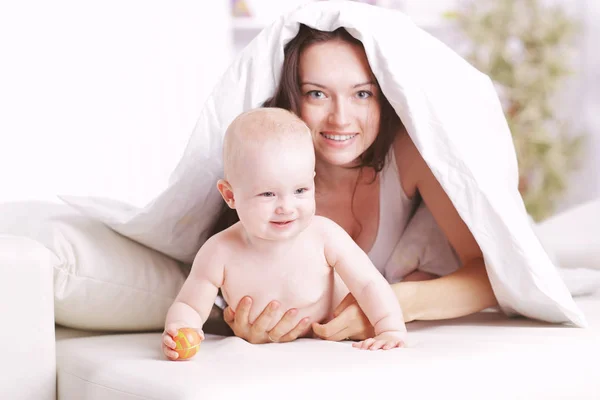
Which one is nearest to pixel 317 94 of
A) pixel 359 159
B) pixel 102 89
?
pixel 359 159

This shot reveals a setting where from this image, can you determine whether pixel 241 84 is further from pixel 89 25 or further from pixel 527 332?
pixel 89 25

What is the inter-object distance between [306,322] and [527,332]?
15.5 inches

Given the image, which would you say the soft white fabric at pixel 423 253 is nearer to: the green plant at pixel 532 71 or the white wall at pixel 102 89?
the white wall at pixel 102 89

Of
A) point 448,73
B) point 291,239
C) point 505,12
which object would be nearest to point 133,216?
point 291,239

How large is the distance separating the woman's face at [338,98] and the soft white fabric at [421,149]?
0.05 meters

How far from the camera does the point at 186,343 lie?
1.29 m

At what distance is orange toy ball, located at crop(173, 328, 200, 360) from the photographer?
50.6 inches

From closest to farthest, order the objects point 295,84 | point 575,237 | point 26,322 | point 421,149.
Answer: point 26,322 → point 421,149 → point 295,84 → point 575,237

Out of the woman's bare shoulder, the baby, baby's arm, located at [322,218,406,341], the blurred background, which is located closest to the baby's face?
the baby

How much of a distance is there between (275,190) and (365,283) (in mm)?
241

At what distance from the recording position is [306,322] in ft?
4.97

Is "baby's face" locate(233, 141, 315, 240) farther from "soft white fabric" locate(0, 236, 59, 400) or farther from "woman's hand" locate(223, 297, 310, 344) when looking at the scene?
"soft white fabric" locate(0, 236, 59, 400)

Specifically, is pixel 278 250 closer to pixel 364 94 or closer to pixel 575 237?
pixel 364 94

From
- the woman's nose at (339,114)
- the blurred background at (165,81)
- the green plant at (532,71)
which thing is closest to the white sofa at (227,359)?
the woman's nose at (339,114)
